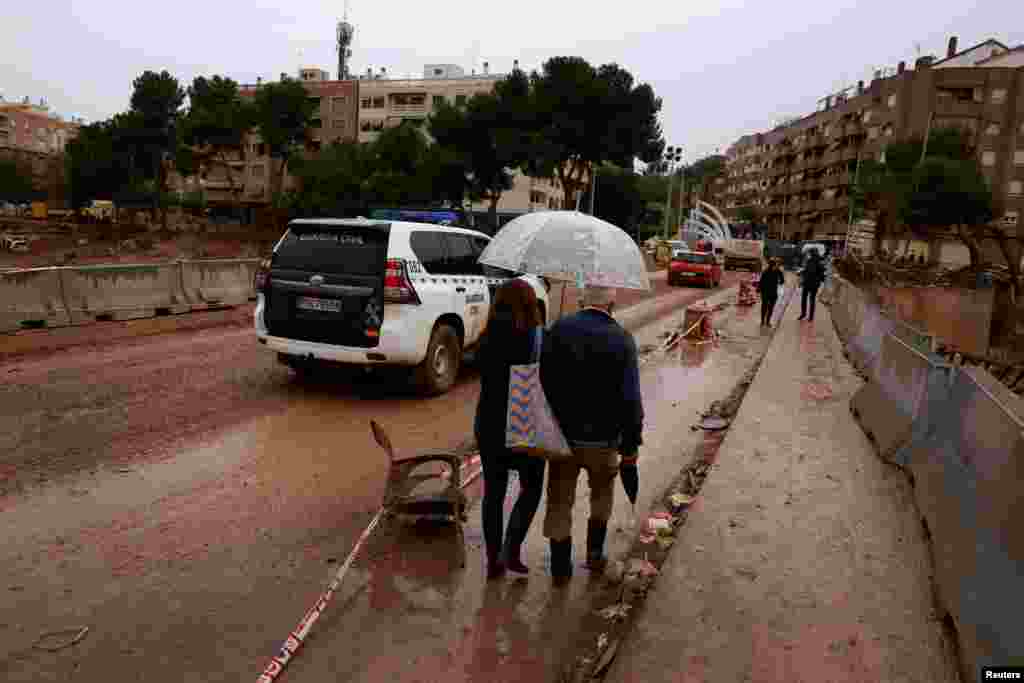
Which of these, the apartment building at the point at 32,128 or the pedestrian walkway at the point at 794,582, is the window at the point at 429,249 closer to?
the pedestrian walkway at the point at 794,582

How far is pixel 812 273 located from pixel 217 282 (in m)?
15.6

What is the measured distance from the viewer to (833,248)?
82000 millimetres

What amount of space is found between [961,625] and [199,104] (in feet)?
210

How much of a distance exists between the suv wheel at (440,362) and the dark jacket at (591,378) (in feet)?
14.0

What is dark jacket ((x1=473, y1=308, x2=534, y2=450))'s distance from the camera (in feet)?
12.3

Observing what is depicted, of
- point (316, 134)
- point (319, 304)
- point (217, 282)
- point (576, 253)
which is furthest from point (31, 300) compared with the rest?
Result: point (316, 134)

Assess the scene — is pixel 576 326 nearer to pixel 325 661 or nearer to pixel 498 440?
pixel 498 440

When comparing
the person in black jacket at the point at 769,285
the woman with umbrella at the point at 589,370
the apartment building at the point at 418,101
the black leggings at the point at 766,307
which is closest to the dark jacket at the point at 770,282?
the person in black jacket at the point at 769,285

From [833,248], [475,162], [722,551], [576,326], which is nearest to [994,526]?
[722,551]

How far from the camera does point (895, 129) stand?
74000mm

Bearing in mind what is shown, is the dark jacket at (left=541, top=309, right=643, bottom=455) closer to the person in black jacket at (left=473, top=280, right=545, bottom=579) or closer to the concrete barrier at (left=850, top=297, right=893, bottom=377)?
the person in black jacket at (left=473, top=280, right=545, bottom=579)

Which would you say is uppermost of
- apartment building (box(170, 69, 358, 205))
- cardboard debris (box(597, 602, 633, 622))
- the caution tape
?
apartment building (box(170, 69, 358, 205))

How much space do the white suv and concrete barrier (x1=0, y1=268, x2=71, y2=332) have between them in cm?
555

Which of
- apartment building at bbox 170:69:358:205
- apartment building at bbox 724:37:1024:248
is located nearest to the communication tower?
apartment building at bbox 170:69:358:205
